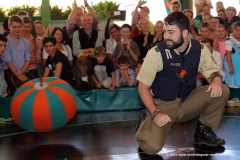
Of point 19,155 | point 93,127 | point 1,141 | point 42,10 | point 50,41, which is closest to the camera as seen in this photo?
point 19,155

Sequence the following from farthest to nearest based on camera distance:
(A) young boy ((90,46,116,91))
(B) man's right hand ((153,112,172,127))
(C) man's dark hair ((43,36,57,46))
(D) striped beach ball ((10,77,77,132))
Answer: (A) young boy ((90,46,116,91)) → (C) man's dark hair ((43,36,57,46)) → (D) striped beach ball ((10,77,77,132)) → (B) man's right hand ((153,112,172,127))

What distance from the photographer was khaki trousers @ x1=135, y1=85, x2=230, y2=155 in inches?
175

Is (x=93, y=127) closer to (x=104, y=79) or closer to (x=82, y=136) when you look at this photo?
(x=82, y=136)

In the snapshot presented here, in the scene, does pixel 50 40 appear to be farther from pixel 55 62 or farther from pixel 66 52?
pixel 66 52

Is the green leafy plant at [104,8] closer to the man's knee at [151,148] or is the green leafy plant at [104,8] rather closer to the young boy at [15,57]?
the young boy at [15,57]

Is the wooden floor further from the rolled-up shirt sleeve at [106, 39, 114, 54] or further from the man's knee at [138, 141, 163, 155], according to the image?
the rolled-up shirt sleeve at [106, 39, 114, 54]

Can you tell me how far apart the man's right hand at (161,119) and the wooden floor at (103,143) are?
1.31 ft

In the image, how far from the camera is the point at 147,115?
15.6ft

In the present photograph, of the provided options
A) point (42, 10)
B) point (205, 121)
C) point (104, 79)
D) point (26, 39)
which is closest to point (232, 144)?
point (205, 121)

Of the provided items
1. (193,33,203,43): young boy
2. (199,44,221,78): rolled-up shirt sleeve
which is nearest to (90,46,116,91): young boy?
(193,33,203,43): young boy

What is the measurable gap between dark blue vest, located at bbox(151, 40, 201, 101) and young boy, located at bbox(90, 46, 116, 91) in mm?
2899

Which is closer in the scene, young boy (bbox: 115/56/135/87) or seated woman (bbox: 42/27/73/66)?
young boy (bbox: 115/56/135/87)

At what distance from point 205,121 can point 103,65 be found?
315cm

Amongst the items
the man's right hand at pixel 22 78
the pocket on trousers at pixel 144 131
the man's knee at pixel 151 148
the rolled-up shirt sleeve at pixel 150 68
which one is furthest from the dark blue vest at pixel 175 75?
the man's right hand at pixel 22 78
